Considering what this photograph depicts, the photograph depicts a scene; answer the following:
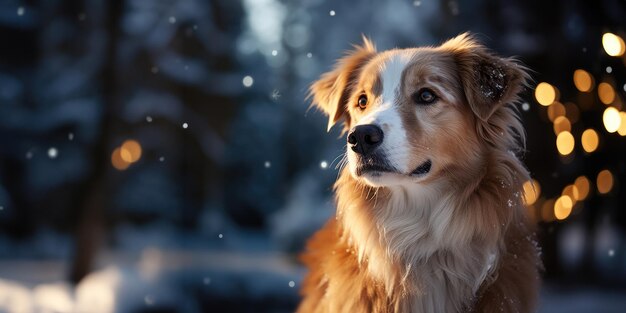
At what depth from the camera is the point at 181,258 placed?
4438mm

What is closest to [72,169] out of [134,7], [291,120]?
[134,7]

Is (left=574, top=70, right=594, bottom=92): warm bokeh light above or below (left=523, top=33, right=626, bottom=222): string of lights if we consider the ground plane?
above

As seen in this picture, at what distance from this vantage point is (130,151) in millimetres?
4352

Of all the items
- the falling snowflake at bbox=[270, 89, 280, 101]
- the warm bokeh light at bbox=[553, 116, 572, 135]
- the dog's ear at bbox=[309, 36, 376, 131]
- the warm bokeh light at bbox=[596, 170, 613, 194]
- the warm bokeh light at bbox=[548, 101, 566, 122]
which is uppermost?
the falling snowflake at bbox=[270, 89, 280, 101]

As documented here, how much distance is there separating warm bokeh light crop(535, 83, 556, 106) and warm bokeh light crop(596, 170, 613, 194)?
2.30 feet

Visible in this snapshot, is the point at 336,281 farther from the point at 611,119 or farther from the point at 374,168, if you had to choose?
the point at 611,119

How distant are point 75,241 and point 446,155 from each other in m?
3.31

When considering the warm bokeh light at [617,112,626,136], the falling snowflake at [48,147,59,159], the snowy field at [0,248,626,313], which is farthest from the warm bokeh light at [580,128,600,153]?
the falling snowflake at [48,147,59,159]

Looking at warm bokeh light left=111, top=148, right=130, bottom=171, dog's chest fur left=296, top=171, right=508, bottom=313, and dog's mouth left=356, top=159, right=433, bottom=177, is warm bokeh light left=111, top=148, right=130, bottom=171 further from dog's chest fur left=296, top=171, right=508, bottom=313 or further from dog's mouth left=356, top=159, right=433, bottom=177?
dog's mouth left=356, top=159, right=433, bottom=177

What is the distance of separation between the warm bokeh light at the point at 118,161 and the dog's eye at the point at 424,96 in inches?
118

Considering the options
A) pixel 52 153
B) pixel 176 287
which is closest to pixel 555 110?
pixel 176 287

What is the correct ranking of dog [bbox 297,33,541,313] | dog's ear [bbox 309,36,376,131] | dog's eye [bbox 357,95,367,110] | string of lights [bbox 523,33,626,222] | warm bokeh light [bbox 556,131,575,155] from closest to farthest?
dog [bbox 297,33,541,313], dog's eye [bbox 357,95,367,110], dog's ear [bbox 309,36,376,131], string of lights [bbox 523,33,626,222], warm bokeh light [bbox 556,131,575,155]

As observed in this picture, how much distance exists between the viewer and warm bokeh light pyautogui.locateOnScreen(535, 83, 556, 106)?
405 centimetres

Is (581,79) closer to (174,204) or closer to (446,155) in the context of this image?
(446,155)
